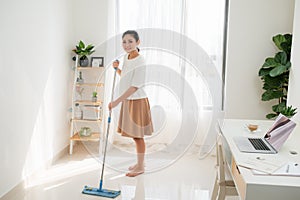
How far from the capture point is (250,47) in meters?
3.31

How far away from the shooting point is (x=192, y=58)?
3.61m

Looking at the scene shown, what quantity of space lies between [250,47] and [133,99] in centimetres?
155

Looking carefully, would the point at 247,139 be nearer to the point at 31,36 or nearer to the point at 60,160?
the point at 31,36

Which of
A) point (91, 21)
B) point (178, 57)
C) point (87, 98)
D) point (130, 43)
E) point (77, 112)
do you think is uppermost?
point (91, 21)

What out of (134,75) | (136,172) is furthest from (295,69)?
(136,172)

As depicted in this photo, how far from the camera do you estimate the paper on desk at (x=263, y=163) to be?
1285 millimetres

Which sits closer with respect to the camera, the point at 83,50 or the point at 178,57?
the point at 83,50

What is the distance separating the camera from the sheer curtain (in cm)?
354

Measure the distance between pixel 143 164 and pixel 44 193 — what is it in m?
1.02

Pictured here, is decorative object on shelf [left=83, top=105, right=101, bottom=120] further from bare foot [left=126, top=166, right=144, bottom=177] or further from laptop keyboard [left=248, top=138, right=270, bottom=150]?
laptop keyboard [left=248, top=138, right=270, bottom=150]

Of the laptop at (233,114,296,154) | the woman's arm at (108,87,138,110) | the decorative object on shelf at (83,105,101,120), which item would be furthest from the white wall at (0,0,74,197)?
the laptop at (233,114,296,154)

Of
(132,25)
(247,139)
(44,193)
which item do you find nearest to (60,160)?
(44,193)

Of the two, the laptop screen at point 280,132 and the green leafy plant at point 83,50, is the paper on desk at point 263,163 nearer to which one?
the laptop screen at point 280,132

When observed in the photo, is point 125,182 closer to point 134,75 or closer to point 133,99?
point 133,99
